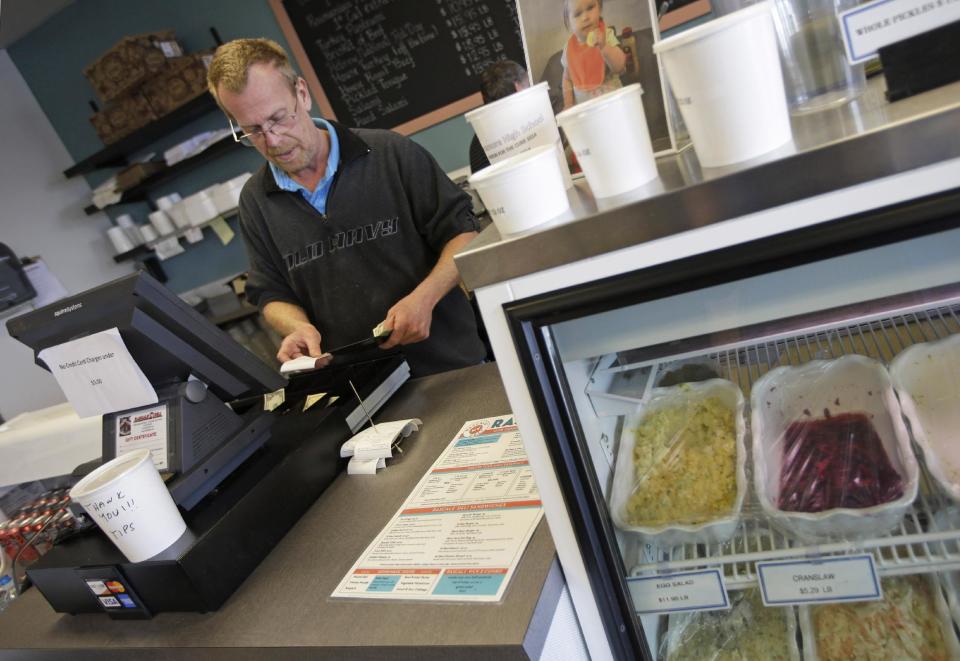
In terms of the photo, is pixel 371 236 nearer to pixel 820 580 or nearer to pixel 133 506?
pixel 133 506

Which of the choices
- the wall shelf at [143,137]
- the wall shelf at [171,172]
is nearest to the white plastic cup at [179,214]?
the wall shelf at [171,172]

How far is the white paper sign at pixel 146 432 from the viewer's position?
131cm

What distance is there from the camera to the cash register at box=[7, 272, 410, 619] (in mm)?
1182

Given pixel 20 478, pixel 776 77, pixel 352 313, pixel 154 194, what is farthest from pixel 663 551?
pixel 154 194

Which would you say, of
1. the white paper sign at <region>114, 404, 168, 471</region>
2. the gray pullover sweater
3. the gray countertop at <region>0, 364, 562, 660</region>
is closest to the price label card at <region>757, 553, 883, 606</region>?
the gray countertop at <region>0, 364, 562, 660</region>

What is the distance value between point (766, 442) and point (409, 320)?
1.11 metres

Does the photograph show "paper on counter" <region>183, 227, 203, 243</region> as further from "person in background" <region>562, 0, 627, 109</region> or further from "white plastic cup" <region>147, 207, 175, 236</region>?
"person in background" <region>562, 0, 627, 109</region>

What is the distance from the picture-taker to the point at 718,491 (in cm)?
101

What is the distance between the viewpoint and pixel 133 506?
3.70ft

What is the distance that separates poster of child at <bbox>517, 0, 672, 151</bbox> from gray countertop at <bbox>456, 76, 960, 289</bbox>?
19 cm

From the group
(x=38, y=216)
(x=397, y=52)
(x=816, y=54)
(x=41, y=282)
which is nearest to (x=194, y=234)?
(x=41, y=282)

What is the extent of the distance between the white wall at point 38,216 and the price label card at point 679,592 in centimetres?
452

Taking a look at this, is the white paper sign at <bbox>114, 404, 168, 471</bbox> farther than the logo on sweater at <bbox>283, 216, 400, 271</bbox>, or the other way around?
the logo on sweater at <bbox>283, 216, 400, 271</bbox>

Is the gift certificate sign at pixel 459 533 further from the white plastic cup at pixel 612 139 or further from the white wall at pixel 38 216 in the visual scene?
the white wall at pixel 38 216
